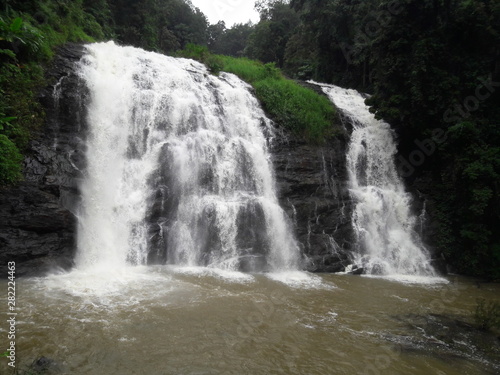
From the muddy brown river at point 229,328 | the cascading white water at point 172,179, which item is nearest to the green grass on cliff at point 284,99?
the cascading white water at point 172,179

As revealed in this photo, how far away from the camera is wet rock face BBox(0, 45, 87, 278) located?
8047 millimetres

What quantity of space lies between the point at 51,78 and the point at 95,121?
6.08 feet

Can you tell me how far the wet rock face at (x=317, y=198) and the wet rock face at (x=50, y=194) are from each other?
20.8 ft

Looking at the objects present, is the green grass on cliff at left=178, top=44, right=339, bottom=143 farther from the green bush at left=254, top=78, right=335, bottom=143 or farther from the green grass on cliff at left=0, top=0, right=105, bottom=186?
the green grass on cliff at left=0, top=0, right=105, bottom=186

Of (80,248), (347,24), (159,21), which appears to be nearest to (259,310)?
(80,248)

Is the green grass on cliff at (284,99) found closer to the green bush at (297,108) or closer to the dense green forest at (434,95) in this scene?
the green bush at (297,108)

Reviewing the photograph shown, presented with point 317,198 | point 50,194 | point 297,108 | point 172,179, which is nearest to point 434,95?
point 297,108

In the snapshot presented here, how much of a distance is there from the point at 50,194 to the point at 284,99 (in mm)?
9540

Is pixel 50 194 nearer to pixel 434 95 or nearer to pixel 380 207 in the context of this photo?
pixel 380 207

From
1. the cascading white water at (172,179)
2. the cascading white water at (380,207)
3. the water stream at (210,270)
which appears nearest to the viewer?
the water stream at (210,270)

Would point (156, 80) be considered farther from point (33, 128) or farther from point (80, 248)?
point (80, 248)

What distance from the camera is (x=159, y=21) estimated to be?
26.2m

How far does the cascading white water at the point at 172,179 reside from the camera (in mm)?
9742

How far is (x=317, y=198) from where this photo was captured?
478 inches
